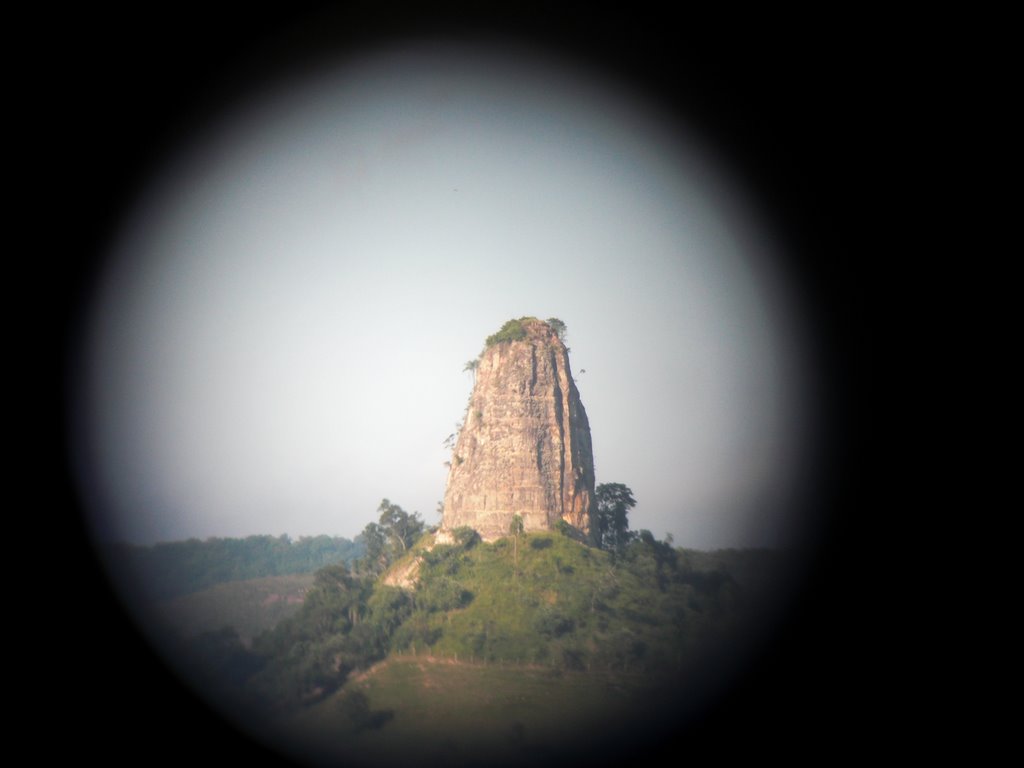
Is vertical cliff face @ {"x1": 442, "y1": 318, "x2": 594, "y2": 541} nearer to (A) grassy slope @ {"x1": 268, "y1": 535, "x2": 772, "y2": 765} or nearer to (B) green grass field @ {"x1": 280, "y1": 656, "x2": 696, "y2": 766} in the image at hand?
(A) grassy slope @ {"x1": 268, "y1": 535, "x2": 772, "y2": 765}

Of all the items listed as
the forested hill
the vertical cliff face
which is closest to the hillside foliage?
the vertical cliff face

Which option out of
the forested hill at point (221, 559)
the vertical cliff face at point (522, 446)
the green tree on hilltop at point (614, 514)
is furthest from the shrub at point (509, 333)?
the forested hill at point (221, 559)

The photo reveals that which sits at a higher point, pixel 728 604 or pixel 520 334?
pixel 520 334

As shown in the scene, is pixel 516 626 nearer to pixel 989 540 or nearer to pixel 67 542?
pixel 67 542

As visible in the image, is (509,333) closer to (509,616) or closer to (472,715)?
(509,616)

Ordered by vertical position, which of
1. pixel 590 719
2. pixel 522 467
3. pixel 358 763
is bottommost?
pixel 358 763

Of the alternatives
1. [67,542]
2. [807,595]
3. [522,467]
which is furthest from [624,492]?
[67,542]
